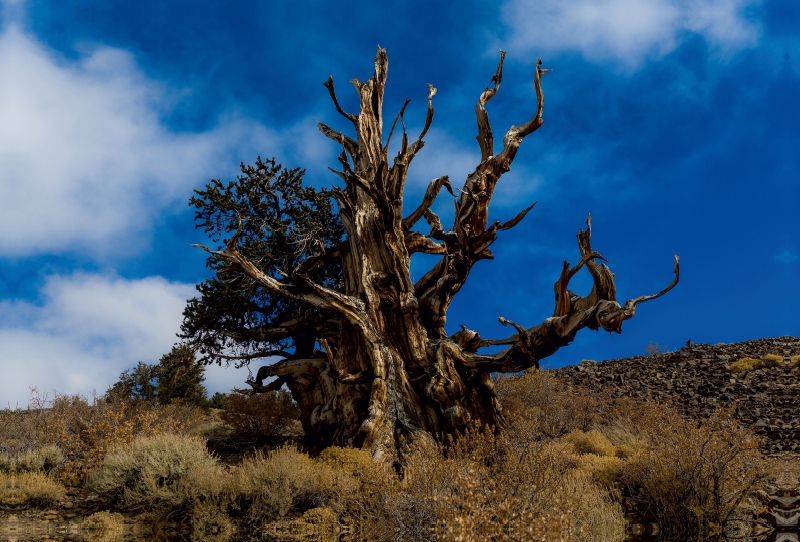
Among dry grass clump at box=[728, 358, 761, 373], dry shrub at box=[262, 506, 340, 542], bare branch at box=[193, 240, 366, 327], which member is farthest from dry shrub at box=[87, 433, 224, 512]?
dry grass clump at box=[728, 358, 761, 373]

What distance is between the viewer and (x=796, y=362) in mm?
19797

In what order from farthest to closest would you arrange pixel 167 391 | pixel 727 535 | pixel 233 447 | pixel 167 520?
1. pixel 167 391
2. pixel 233 447
3. pixel 167 520
4. pixel 727 535

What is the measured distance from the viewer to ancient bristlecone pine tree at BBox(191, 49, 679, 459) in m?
11.9

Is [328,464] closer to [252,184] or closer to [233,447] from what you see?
[233,447]

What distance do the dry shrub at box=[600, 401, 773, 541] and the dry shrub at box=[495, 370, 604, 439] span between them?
279 inches

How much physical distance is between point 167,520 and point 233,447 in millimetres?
4639

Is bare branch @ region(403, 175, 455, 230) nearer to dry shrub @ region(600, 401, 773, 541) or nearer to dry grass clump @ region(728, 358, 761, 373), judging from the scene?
dry shrub @ region(600, 401, 773, 541)

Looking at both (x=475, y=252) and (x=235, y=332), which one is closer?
(x=475, y=252)

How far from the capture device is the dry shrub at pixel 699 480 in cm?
865

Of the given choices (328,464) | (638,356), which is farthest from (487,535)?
(638,356)

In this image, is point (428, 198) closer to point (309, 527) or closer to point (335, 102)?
point (335, 102)

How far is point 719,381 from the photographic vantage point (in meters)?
19.5

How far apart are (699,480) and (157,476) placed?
842 cm

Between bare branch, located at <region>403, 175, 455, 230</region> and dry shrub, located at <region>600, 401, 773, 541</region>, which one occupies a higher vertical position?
bare branch, located at <region>403, 175, 455, 230</region>
